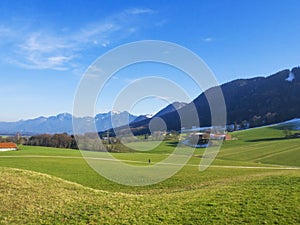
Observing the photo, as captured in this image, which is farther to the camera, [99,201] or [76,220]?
[99,201]


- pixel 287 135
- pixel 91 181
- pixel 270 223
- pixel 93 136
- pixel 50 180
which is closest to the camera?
pixel 270 223

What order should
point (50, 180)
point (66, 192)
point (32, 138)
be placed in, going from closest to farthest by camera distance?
point (66, 192), point (50, 180), point (32, 138)

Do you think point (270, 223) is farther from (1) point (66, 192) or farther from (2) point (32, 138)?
(2) point (32, 138)

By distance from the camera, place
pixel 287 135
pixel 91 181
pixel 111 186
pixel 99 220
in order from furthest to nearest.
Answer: pixel 287 135 → pixel 91 181 → pixel 111 186 → pixel 99 220

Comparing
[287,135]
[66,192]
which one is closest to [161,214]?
[66,192]

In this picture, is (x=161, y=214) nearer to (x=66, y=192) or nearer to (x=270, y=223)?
(x=270, y=223)

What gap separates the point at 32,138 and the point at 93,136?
62541 millimetres

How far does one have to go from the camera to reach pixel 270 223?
1262cm

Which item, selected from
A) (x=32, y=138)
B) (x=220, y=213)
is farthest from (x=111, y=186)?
(x=32, y=138)

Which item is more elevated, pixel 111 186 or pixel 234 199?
pixel 234 199

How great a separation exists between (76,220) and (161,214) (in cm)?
429

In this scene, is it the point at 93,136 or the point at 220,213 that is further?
the point at 93,136

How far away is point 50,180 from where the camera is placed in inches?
922

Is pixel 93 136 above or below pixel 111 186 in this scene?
above
